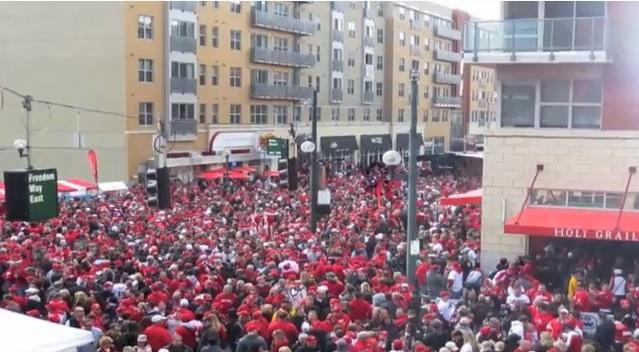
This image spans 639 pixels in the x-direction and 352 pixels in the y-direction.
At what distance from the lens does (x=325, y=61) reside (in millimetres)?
69562

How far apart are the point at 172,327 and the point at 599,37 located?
1317cm

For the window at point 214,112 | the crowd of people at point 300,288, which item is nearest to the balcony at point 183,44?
the window at point 214,112

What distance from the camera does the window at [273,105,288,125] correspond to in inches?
2466

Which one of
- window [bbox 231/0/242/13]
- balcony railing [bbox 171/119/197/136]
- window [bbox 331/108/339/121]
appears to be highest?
window [bbox 231/0/242/13]

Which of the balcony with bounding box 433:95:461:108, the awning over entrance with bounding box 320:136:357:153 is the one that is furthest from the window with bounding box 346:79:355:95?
the balcony with bounding box 433:95:461:108

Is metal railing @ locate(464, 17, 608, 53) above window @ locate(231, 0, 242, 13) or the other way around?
the other way around

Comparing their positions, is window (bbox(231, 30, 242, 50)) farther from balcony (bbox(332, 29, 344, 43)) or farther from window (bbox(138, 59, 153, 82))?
balcony (bbox(332, 29, 344, 43))

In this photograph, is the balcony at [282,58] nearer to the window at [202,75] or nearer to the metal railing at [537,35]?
the window at [202,75]

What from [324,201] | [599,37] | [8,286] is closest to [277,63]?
[324,201]

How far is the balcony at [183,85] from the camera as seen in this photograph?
2048 inches

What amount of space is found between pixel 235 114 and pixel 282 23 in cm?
785

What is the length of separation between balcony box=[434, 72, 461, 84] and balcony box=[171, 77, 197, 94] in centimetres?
3843

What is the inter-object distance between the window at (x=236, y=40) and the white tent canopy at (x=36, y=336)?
4803 cm

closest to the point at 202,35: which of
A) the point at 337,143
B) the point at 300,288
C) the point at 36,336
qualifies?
the point at 337,143
